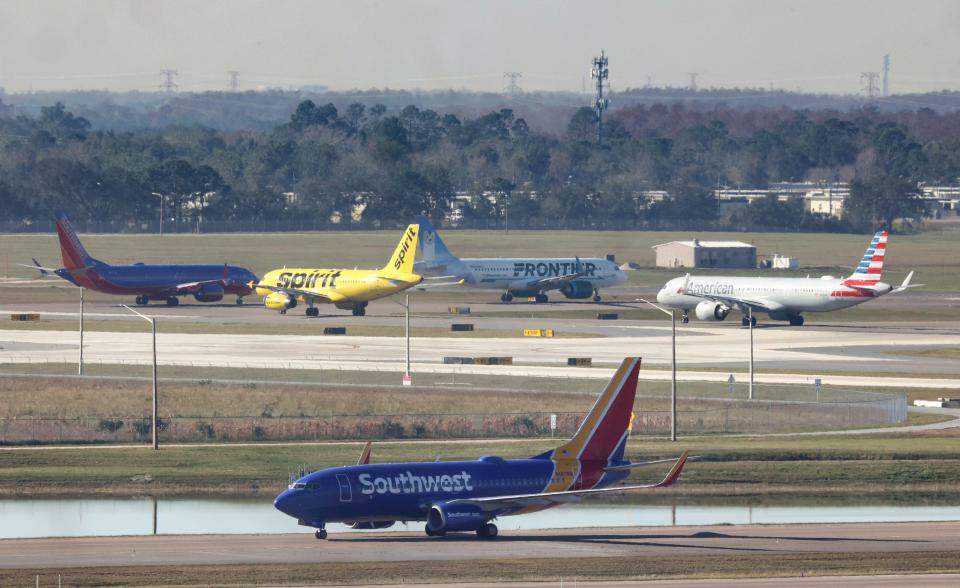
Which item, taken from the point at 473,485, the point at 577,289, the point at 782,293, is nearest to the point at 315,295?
the point at 577,289

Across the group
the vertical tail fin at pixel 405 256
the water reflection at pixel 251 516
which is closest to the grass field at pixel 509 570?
the water reflection at pixel 251 516

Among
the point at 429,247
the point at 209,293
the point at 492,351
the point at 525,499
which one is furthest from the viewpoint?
the point at 429,247

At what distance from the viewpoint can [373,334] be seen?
421 feet

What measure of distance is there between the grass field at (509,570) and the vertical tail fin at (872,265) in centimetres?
8064

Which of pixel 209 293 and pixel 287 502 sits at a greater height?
pixel 209 293

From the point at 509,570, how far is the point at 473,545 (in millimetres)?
4822

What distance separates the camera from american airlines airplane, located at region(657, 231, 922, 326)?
13050 cm

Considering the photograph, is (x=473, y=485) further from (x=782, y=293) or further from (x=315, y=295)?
(x=315, y=295)

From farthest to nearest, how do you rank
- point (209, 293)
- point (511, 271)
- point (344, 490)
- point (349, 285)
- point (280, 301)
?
1. point (511, 271)
2. point (209, 293)
3. point (280, 301)
4. point (349, 285)
5. point (344, 490)

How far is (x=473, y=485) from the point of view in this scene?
54.0 m

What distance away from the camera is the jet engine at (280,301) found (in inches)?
5719

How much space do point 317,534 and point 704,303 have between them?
9136 cm

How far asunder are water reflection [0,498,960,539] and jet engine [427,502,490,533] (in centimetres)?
516

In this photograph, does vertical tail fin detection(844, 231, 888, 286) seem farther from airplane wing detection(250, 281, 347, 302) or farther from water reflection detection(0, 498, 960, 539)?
water reflection detection(0, 498, 960, 539)
